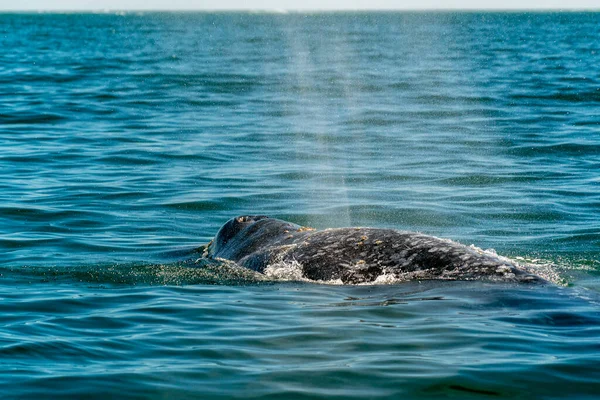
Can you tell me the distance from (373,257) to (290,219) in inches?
215

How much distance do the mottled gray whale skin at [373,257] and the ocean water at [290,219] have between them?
24cm

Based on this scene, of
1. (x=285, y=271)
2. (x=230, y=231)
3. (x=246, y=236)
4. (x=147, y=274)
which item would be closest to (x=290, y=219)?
(x=230, y=231)

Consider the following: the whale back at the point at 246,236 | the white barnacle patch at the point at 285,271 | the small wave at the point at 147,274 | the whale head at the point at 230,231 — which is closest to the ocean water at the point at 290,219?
the small wave at the point at 147,274

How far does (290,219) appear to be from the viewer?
16.1 meters

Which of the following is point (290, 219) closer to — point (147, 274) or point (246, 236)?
point (246, 236)

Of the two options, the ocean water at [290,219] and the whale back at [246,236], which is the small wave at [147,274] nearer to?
the ocean water at [290,219]

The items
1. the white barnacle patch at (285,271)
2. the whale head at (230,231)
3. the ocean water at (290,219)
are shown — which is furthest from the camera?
the whale head at (230,231)

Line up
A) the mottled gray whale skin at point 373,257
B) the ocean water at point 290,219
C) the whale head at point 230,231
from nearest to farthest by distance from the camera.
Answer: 1. the ocean water at point 290,219
2. the mottled gray whale skin at point 373,257
3. the whale head at point 230,231

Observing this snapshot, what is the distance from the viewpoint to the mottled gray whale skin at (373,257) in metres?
10.3

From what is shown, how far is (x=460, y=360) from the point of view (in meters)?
8.05

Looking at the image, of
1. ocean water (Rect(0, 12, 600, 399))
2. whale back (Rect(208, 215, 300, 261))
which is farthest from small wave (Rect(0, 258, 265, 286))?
whale back (Rect(208, 215, 300, 261))

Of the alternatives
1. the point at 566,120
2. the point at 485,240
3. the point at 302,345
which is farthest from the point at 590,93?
the point at 302,345

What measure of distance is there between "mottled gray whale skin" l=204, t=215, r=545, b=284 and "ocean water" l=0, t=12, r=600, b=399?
24 centimetres

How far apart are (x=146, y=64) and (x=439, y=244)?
4829cm
